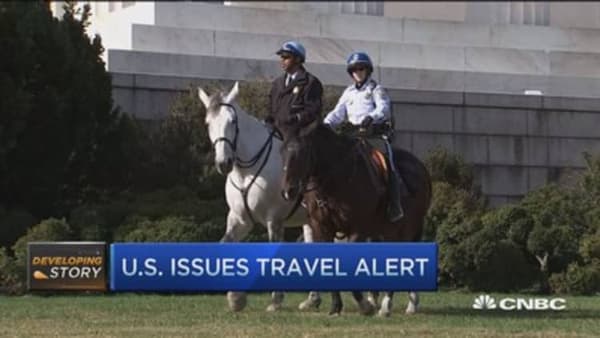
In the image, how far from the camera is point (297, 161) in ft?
48.3

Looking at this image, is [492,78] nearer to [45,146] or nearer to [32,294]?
[45,146]

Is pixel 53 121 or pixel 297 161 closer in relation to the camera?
pixel 297 161

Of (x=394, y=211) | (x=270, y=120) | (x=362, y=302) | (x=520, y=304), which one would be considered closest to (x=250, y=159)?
(x=270, y=120)

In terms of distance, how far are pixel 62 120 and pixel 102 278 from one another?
339 inches

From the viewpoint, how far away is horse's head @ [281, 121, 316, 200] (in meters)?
14.7

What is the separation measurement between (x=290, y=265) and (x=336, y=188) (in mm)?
1391

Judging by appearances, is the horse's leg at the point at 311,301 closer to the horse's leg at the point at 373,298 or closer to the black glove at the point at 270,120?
the horse's leg at the point at 373,298

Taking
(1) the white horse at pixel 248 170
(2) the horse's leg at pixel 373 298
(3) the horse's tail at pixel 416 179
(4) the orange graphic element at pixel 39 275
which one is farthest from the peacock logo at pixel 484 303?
(4) the orange graphic element at pixel 39 275

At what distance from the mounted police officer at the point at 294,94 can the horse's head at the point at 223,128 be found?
0.46 m

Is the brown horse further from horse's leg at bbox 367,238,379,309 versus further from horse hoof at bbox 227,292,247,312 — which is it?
horse hoof at bbox 227,292,247,312

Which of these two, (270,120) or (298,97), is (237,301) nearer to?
(270,120)

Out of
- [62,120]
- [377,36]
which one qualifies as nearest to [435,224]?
[62,120]

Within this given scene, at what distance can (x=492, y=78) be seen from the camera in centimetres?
2930

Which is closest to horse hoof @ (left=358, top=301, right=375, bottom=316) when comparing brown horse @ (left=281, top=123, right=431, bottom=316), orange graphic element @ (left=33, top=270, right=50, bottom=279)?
brown horse @ (left=281, top=123, right=431, bottom=316)
